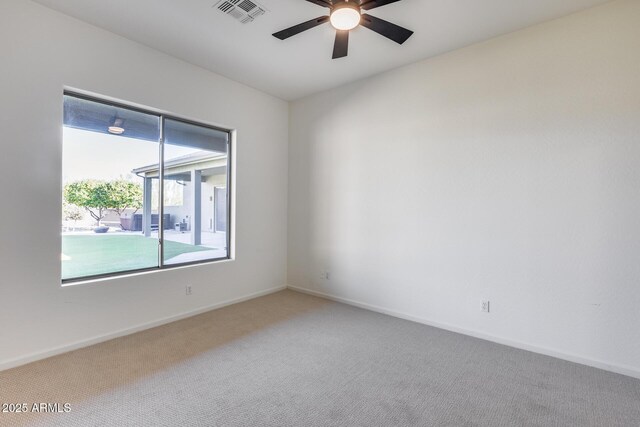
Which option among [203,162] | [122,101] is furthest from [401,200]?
[122,101]

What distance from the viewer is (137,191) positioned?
3.35m

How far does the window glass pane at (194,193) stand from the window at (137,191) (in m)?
0.01

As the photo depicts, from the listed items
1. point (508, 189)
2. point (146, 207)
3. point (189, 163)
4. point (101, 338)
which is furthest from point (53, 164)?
point (508, 189)

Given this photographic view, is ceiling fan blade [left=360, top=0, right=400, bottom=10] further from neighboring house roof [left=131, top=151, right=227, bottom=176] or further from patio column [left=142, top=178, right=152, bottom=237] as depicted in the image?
patio column [left=142, top=178, right=152, bottom=237]

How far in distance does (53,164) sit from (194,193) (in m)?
1.51

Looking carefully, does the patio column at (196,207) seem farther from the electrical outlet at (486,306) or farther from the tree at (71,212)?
the electrical outlet at (486,306)

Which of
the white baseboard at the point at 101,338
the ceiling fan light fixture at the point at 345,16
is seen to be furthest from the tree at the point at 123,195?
the ceiling fan light fixture at the point at 345,16

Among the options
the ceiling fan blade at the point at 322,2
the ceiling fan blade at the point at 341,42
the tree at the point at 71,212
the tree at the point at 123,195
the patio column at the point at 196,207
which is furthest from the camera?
the patio column at the point at 196,207

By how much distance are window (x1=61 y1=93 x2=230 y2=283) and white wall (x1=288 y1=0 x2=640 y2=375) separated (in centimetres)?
178

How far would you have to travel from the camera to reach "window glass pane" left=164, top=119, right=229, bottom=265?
3605 mm

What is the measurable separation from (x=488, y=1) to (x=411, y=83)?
1141 mm

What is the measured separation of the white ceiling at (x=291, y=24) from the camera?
254cm

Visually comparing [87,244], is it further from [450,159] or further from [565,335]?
[565,335]

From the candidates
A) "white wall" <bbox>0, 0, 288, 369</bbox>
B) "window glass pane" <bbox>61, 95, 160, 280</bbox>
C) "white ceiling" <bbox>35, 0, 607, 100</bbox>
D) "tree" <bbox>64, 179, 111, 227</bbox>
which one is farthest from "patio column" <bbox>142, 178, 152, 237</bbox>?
"white ceiling" <bbox>35, 0, 607, 100</bbox>
